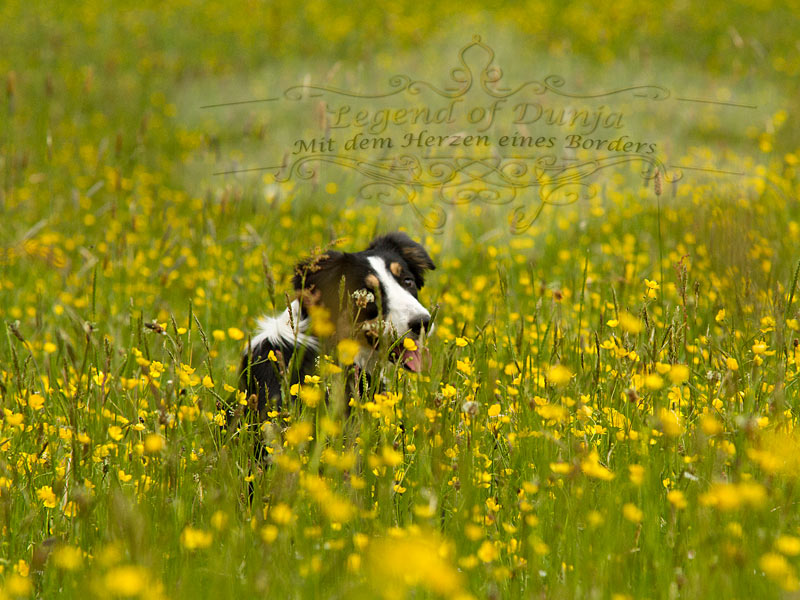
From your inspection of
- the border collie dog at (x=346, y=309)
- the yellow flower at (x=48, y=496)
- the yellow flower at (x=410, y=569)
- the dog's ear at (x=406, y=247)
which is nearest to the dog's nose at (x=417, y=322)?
the border collie dog at (x=346, y=309)

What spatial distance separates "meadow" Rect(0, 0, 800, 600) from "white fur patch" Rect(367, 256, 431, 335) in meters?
0.21

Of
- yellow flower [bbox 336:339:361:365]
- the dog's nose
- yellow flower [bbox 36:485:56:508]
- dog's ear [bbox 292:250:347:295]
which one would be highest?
yellow flower [bbox 336:339:361:365]

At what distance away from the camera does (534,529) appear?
2191 millimetres

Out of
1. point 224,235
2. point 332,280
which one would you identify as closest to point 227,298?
point 332,280

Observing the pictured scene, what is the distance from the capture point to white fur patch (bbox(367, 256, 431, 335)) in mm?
3694

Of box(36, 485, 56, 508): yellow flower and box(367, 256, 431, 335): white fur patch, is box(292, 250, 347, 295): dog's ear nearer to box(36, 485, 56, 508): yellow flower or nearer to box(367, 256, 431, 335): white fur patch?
box(367, 256, 431, 335): white fur patch

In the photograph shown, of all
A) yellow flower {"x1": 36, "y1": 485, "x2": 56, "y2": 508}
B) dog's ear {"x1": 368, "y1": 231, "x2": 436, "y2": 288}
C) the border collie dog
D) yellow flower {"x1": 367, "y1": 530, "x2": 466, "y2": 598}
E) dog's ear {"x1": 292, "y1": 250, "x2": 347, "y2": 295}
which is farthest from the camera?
dog's ear {"x1": 368, "y1": 231, "x2": 436, "y2": 288}

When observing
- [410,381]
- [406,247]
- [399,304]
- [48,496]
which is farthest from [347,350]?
[406,247]

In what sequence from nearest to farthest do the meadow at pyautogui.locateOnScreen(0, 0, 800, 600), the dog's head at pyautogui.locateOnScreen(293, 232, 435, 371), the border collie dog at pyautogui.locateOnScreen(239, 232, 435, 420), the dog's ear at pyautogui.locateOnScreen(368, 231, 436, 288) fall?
the meadow at pyautogui.locateOnScreen(0, 0, 800, 600) → the border collie dog at pyautogui.locateOnScreen(239, 232, 435, 420) → the dog's head at pyautogui.locateOnScreen(293, 232, 435, 371) → the dog's ear at pyautogui.locateOnScreen(368, 231, 436, 288)

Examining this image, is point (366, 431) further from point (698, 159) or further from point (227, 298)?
point (698, 159)

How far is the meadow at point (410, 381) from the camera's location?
2002 mm

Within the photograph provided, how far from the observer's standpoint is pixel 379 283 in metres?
3.79

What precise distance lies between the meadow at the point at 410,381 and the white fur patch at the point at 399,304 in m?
0.21

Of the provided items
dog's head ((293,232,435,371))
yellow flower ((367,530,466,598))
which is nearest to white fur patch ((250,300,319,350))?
dog's head ((293,232,435,371))
